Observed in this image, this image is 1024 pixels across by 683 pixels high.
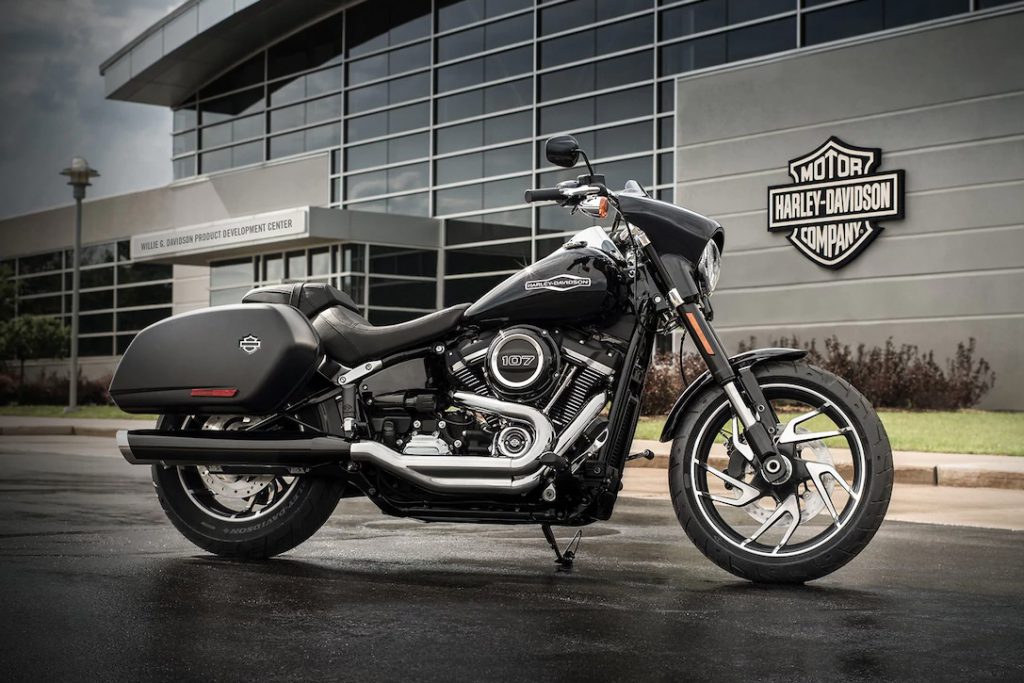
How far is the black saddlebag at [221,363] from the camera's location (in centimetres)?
579

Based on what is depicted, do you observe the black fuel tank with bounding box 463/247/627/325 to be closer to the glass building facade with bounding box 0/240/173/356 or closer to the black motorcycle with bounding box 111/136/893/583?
the black motorcycle with bounding box 111/136/893/583

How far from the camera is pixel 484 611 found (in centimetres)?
473

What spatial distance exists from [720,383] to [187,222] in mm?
38479

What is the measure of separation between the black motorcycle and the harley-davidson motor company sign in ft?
62.4

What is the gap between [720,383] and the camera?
5.36 metres

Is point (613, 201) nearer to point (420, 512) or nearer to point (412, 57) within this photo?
point (420, 512)

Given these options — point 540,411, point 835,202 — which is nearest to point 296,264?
point 835,202

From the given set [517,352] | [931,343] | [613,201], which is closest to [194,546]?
[517,352]

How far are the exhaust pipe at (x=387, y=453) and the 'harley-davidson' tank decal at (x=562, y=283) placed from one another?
49cm

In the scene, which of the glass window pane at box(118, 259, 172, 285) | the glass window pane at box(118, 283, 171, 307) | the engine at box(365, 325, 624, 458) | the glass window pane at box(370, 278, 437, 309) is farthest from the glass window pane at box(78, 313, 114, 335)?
the engine at box(365, 325, 624, 458)

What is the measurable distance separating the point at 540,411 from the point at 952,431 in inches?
518

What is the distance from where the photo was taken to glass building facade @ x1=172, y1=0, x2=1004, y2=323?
2817cm

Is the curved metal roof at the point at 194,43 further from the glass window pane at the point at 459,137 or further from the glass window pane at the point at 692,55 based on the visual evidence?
the glass window pane at the point at 692,55

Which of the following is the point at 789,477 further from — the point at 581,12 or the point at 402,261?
the point at 402,261
